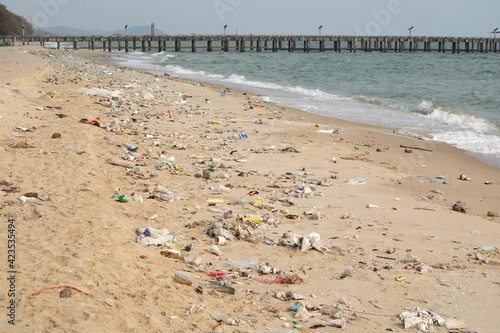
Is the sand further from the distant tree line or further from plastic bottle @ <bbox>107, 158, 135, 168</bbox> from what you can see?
the distant tree line

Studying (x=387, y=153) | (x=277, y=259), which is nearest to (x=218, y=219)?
(x=277, y=259)

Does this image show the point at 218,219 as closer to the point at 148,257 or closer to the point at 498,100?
the point at 148,257

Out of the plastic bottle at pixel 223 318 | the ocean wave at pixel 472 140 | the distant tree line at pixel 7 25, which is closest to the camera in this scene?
the plastic bottle at pixel 223 318

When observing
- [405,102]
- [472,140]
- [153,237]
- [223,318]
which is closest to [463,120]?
[472,140]

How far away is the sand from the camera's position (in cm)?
319

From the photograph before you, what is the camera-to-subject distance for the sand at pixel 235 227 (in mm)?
3191

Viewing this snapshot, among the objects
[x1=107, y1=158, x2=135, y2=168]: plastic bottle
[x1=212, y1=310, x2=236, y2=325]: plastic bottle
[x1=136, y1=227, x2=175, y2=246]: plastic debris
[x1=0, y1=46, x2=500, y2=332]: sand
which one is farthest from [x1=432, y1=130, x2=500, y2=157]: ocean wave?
[x1=212, y1=310, x2=236, y2=325]: plastic bottle

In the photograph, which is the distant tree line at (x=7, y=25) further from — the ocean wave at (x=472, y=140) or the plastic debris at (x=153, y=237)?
the plastic debris at (x=153, y=237)

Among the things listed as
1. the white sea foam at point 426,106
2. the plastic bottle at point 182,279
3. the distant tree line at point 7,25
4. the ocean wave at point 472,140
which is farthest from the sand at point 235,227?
the distant tree line at point 7,25

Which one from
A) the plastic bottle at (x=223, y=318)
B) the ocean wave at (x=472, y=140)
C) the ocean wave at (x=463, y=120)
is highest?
the ocean wave at (x=463, y=120)

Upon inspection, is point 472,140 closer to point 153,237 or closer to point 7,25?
point 153,237

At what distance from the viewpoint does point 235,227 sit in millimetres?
4750

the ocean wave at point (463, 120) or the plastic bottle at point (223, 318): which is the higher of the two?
the ocean wave at point (463, 120)

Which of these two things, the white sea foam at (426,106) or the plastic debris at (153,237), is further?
the white sea foam at (426,106)
